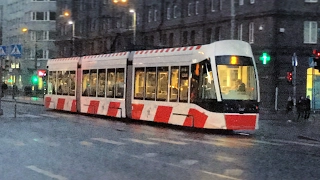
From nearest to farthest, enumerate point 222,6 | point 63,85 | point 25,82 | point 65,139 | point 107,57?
point 65,139 < point 107,57 < point 63,85 < point 222,6 < point 25,82

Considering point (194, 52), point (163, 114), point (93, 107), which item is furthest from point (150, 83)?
point (93, 107)

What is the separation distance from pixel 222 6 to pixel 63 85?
Answer: 23506mm

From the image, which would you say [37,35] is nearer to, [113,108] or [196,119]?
[113,108]

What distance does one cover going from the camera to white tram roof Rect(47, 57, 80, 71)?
35916 mm

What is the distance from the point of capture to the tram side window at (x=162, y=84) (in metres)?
26.3

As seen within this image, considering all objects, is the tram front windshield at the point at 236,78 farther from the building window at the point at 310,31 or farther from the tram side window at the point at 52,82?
the building window at the point at 310,31

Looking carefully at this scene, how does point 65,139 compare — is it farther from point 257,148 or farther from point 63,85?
point 63,85

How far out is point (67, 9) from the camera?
8806cm

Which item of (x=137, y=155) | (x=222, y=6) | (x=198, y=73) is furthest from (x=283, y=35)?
(x=137, y=155)

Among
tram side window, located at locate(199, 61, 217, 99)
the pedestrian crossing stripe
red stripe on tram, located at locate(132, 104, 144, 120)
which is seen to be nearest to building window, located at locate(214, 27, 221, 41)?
the pedestrian crossing stripe

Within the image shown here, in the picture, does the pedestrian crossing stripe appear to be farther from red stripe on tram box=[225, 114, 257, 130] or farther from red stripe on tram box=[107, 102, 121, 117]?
red stripe on tram box=[225, 114, 257, 130]

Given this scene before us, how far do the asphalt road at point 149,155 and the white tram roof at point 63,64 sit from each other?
1108 cm

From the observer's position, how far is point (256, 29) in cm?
5150

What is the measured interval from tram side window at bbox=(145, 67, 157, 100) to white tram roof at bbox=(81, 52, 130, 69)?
8.37ft
